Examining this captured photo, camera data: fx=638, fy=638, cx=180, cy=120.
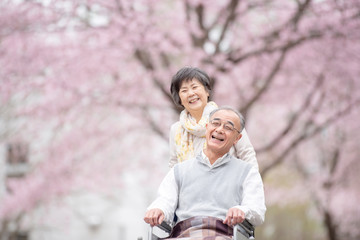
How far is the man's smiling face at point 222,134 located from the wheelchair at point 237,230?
0.41 m

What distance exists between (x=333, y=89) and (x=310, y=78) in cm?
60

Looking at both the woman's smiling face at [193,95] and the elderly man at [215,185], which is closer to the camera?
the elderly man at [215,185]

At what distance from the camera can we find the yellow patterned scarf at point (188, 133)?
145 inches

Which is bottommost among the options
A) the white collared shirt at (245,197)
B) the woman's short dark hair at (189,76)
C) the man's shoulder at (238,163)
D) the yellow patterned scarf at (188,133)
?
the white collared shirt at (245,197)

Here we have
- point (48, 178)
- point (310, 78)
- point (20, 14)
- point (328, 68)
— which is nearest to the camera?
point (20, 14)

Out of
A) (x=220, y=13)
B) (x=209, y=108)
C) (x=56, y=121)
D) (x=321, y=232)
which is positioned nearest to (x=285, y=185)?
(x=321, y=232)

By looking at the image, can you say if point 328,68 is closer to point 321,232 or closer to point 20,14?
point 20,14

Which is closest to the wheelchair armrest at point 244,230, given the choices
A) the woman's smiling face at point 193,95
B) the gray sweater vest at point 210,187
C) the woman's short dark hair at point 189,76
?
the gray sweater vest at point 210,187

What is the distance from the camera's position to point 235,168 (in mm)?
3273

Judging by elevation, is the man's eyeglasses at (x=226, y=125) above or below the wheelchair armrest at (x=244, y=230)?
above

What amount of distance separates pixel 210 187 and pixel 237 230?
0.35 meters

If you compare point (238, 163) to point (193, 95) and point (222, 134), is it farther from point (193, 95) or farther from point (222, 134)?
point (193, 95)

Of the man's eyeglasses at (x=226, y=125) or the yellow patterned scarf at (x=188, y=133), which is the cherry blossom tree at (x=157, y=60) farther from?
the man's eyeglasses at (x=226, y=125)

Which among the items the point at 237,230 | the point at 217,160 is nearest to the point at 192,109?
the point at 217,160
